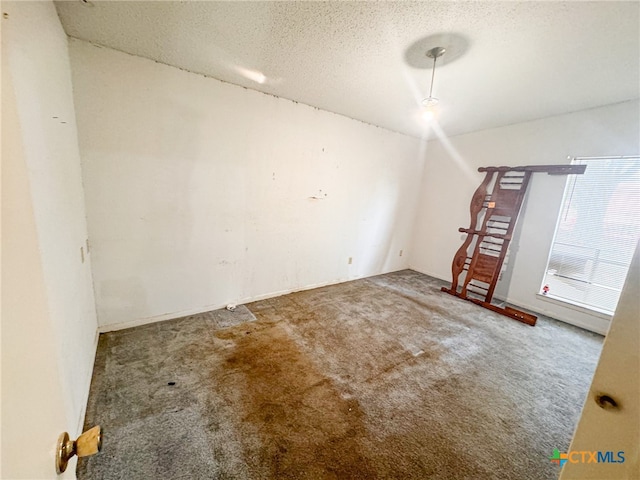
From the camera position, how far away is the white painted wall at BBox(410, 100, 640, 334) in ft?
8.80

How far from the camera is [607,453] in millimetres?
374

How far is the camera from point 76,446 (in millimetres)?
513

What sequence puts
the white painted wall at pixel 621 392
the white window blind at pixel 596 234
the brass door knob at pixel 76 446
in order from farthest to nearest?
the white window blind at pixel 596 234
the brass door knob at pixel 76 446
the white painted wall at pixel 621 392

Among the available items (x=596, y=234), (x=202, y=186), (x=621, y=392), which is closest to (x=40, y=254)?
(x=621, y=392)

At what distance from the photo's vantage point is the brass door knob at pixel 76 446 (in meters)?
0.50

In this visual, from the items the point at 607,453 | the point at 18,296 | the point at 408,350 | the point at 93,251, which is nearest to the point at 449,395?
the point at 408,350

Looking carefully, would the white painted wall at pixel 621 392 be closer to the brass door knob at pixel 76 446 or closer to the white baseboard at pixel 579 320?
the brass door knob at pixel 76 446

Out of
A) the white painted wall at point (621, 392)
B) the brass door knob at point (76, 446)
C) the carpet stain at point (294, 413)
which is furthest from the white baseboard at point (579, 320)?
the brass door knob at point (76, 446)

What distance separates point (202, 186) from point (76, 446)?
2256 millimetres

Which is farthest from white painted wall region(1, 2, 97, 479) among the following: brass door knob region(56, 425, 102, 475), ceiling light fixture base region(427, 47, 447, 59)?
ceiling light fixture base region(427, 47, 447, 59)

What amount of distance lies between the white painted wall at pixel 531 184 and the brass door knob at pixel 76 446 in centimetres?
426

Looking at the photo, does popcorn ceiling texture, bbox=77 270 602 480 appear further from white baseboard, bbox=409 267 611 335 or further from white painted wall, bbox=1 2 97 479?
white painted wall, bbox=1 2 97 479

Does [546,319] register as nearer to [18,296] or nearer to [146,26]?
[18,296]

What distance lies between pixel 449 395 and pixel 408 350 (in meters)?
0.51
